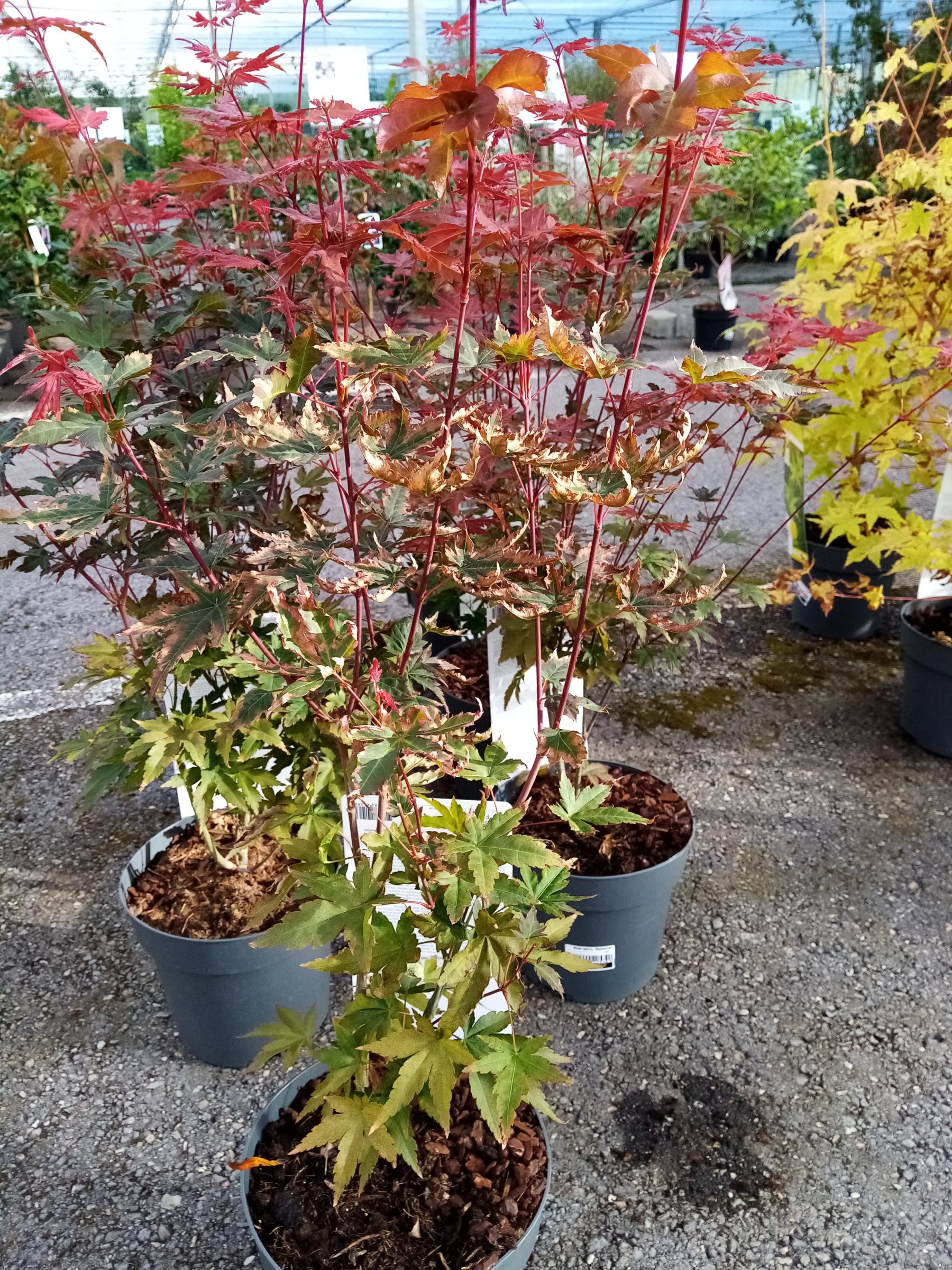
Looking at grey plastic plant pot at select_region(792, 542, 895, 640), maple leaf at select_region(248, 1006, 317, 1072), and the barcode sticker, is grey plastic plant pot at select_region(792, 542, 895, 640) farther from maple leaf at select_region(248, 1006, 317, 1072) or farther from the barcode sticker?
maple leaf at select_region(248, 1006, 317, 1072)

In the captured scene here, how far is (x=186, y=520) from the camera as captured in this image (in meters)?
1.34

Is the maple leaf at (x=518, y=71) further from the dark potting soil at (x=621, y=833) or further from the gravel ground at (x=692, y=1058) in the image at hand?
the gravel ground at (x=692, y=1058)

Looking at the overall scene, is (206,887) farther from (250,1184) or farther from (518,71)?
(518,71)

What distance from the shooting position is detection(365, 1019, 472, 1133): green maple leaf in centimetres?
100

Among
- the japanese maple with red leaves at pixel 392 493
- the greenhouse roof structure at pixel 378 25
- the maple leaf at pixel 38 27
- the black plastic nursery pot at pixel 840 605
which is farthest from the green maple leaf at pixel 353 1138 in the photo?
the greenhouse roof structure at pixel 378 25

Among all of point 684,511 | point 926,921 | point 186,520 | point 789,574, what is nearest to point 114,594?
point 186,520

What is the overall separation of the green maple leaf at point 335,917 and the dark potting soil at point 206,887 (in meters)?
0.50

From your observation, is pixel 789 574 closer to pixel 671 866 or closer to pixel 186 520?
pixel 671 866

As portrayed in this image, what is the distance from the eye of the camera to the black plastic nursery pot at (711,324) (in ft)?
21.0

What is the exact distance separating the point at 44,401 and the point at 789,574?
A: 5.71ft

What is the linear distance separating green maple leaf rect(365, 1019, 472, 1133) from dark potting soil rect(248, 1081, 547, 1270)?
21 cm

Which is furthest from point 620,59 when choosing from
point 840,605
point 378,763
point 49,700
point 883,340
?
point 49,700

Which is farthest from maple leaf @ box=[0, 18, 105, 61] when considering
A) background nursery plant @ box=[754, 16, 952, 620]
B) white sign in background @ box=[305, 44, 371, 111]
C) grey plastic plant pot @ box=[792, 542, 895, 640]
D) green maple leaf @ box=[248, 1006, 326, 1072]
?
grey plastic plant pot @ box=[792, 542, 895, 640]

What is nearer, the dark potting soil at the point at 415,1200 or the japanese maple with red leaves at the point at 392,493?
the japanese maple with red leaves at the point at 392,493
